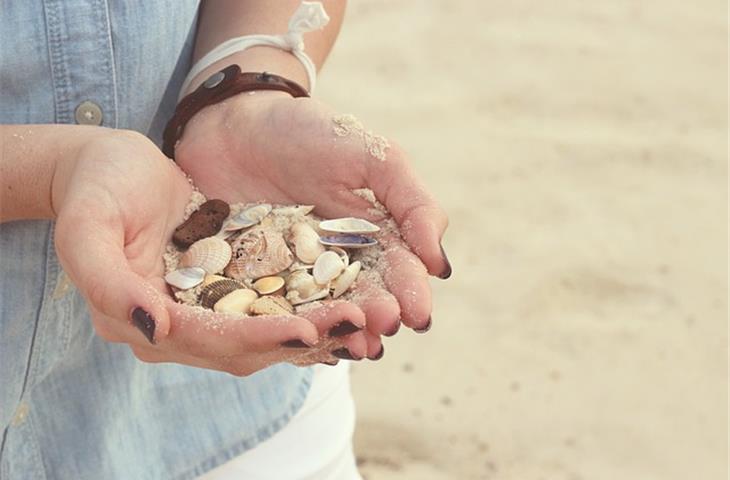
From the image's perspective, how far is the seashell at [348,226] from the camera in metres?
1.20

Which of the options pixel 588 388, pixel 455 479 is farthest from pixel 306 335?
pixel 588 388

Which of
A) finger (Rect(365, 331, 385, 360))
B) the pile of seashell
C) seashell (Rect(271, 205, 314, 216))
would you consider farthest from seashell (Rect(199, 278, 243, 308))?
finger (Rect(365, 331, 385, 360))

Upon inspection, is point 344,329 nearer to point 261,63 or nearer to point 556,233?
point 261,63

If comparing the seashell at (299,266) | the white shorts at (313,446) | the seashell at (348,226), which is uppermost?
the seashell at (348,226)

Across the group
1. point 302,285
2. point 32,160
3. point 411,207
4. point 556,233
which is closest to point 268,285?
→ point 302,285

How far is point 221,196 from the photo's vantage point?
1.29 m

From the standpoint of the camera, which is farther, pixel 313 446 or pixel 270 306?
pixel 313 446

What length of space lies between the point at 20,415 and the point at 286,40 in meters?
0.57

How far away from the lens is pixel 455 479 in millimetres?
2059

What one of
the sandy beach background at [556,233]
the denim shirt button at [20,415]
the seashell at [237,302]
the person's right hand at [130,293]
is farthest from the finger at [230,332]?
the sandy beach background at [556,233]

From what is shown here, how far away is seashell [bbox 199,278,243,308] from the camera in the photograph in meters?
1.14

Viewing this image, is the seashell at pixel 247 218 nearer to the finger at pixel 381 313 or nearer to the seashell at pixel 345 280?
the seashell at pixel 345 280

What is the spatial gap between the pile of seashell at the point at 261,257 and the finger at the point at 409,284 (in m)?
0.07

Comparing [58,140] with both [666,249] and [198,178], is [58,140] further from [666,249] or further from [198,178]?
[666,249]
